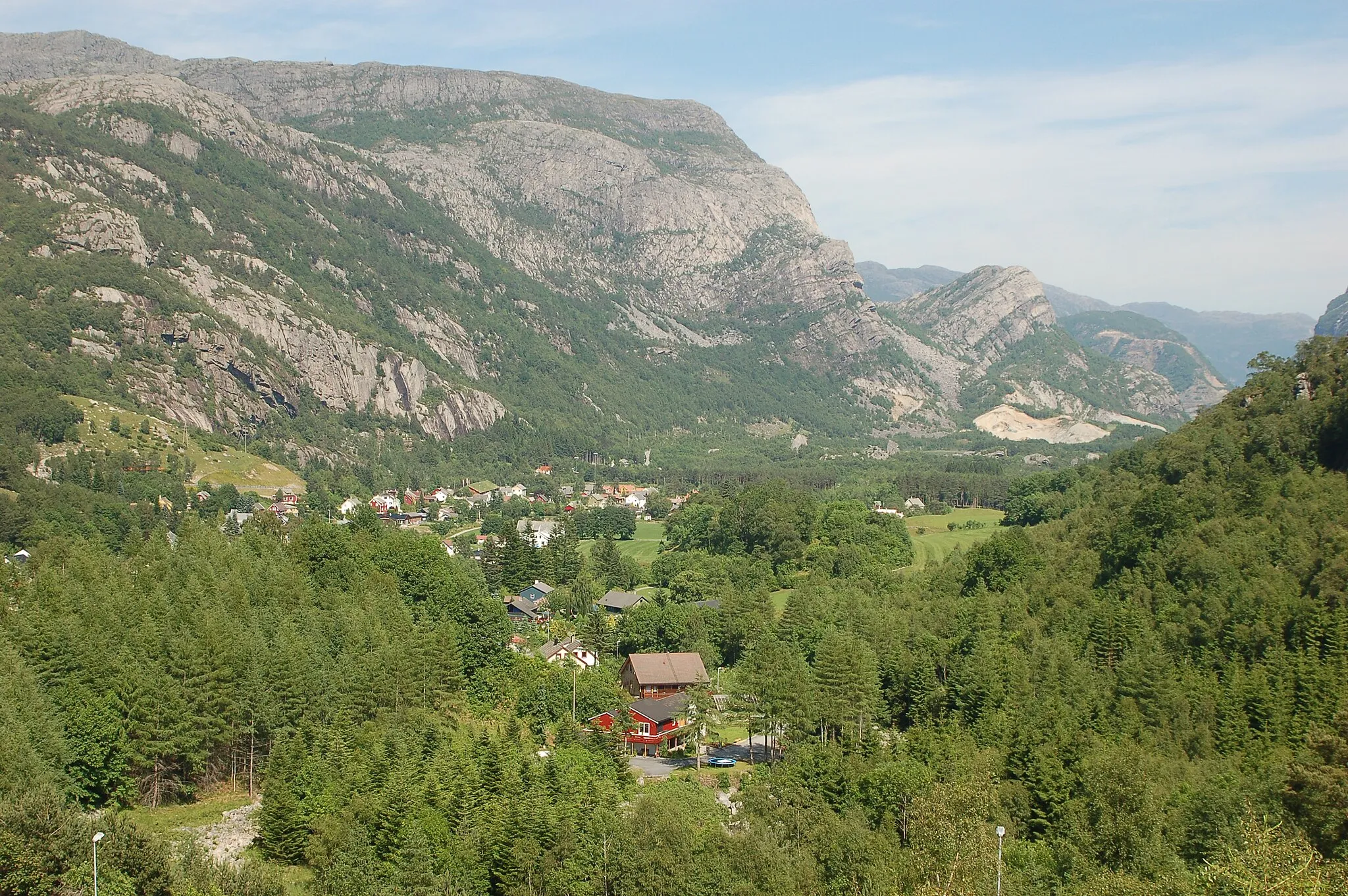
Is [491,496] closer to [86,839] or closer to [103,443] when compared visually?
[103,443]

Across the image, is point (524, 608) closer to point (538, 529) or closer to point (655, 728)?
point (655, 728)

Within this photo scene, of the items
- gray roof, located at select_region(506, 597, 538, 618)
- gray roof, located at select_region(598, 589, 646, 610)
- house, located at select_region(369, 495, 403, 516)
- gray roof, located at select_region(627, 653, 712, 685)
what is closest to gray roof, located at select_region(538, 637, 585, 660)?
gray roof, located at select_region(627, 653, 712, 685)

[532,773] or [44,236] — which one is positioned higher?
[44,236]

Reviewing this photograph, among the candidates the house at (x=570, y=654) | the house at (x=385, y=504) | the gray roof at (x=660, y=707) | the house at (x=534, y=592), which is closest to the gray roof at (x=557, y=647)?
the house at (x=570, y=654)

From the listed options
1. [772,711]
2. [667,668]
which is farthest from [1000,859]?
[667,668]

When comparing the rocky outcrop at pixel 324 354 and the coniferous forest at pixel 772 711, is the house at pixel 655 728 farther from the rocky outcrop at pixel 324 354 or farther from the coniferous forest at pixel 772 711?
the rocky outcrop at pixel 324 354

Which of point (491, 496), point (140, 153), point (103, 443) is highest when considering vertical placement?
point (140, 153)

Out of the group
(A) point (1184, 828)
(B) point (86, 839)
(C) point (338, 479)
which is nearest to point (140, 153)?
(C) point (338, 479)
